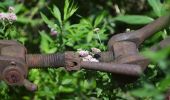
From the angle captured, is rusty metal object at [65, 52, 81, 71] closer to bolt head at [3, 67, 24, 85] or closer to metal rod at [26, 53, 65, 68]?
metal rod at [26, 53, 65, 68]

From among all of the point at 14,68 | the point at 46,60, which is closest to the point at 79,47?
the point at 46,60

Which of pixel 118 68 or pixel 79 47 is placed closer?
pixel 118 68

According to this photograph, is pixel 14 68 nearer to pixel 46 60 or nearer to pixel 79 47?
pixel 46 60

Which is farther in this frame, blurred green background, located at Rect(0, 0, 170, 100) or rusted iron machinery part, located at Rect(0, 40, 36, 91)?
blurred green background, located at Rect(0, 0, 170, 100)

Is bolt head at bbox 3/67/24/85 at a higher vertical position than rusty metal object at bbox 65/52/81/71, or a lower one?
lower

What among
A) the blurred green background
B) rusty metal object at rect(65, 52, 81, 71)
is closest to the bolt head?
rusty metal object at rect(65, 52, 81, 71)

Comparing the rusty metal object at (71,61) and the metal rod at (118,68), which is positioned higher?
the rusty metal object at (71,61)

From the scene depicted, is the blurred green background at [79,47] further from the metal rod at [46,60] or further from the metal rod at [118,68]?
the metal rod at [46,60]

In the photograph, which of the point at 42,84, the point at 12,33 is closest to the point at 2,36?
the point at 12,33

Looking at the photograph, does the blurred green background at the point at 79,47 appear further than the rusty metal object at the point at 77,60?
Yes

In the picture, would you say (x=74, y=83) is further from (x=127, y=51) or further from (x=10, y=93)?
(x=127, y=51)

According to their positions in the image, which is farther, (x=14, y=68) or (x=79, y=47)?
(x=79, y=47)

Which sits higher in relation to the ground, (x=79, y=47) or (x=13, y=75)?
(x=79, y=47)

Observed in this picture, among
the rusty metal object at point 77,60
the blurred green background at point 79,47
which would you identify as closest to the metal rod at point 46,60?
the rusty metal object at point 77,60
